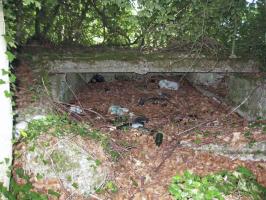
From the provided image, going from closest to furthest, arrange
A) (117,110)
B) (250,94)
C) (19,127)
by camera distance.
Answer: (19,127) → (250,94) → (117,110)

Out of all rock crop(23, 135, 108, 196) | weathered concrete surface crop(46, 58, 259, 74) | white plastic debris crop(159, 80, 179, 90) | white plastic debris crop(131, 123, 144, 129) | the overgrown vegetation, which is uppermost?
the overgrown vegetation

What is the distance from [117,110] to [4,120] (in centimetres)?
A: 492

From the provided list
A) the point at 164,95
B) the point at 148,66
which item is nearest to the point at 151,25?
the point at 148,66

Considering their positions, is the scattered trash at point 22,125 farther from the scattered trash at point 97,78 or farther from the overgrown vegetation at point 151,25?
the scattered trash at point 97,78

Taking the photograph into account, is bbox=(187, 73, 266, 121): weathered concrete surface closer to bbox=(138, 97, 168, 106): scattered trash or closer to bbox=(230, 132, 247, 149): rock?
bbox=(230, 132, 247, 149): rock

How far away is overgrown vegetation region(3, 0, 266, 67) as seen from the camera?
7086 mm

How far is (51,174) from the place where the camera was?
5.29m

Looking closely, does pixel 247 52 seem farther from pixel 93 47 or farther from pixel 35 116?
pixel 35 116

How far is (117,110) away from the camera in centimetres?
929

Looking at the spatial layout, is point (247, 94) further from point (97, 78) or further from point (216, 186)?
point (97, 78)

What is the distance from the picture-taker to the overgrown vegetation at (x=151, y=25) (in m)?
7.09

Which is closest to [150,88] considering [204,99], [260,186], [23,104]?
[204,99]

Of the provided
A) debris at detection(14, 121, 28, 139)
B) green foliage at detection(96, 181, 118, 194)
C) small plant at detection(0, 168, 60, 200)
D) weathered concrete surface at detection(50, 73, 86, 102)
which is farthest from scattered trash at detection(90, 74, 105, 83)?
small plant at detection(0, 168, 60, 200)

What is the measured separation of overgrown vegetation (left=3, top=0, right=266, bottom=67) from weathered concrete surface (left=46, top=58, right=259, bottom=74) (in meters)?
0.30
